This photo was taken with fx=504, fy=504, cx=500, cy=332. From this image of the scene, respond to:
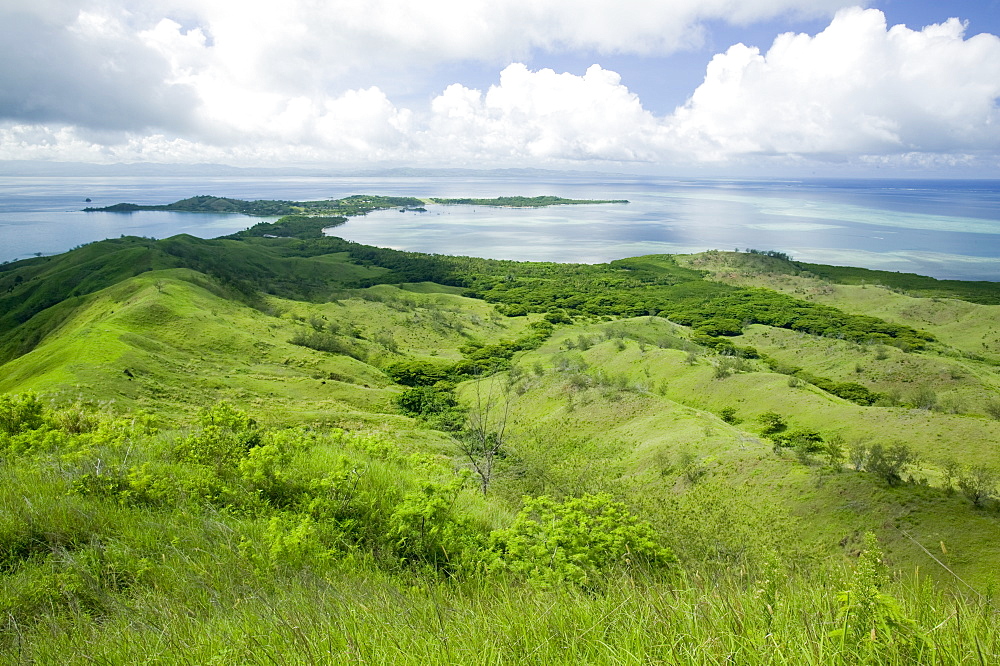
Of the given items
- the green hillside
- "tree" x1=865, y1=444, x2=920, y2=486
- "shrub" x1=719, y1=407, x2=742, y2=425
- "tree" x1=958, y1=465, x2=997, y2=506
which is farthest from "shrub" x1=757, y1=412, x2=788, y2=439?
"tree" x1=958, y1=465, x2=997, y2=506

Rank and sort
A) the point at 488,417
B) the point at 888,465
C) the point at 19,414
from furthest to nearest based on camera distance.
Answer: the point at 488,417 < the point at 888,465 < the point at 19,414

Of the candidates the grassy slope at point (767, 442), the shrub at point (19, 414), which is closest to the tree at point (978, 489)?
the grassy slope at point (767, 442)

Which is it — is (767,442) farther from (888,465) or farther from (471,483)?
(471,483)

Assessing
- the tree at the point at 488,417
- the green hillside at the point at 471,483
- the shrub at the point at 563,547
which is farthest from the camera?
the tree at the point at 488,417

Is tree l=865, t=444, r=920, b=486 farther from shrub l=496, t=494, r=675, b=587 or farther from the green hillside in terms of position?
shrub l=496, t=494, r=675, b=587

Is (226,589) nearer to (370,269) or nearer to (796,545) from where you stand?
(796,545)

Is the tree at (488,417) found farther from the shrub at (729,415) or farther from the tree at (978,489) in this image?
the tree at (978,489)

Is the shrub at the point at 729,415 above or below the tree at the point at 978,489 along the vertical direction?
below

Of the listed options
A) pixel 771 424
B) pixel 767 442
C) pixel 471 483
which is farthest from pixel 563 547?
pixel 771 424

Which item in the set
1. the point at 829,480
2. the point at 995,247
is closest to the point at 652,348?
the point at 829,480
